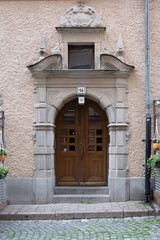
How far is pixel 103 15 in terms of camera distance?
7043 mm

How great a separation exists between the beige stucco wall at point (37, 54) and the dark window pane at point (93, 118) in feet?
3.00

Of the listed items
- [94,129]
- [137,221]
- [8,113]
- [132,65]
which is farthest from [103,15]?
[137,221]

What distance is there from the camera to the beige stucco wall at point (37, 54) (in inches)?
271

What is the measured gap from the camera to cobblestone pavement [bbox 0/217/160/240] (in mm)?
5004

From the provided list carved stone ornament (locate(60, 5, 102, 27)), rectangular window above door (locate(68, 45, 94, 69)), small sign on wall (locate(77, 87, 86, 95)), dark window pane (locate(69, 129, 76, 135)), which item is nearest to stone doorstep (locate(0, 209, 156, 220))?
dark window pane (locate(69, 129, 76, 135))

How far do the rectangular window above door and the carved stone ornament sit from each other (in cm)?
57

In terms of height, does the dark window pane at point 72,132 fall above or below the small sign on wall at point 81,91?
below

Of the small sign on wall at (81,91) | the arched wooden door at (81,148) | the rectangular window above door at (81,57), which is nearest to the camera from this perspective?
the small sign on wall at (81,91)

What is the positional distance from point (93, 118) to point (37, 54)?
7.16ft

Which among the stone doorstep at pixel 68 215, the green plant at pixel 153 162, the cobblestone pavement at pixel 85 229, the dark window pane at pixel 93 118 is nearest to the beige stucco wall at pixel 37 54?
the green plant at pixel 153 162

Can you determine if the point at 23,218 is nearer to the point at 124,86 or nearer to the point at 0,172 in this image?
the point at 0,172

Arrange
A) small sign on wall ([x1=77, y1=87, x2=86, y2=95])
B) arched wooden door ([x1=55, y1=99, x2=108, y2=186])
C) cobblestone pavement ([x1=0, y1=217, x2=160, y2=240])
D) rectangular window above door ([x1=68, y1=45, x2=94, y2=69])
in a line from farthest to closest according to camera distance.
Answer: arched wooden door ([x1=55, y1=99, x2=108, y2=186]) → rectangular window above door ([x1=68, y1=45, x2=94, y2=69]) → small sign on wall ([x1=77, y1=87, x2=86, y2=95]) → cobblestone pavement ([x1=0, y1=217, x2=160, y2=240])

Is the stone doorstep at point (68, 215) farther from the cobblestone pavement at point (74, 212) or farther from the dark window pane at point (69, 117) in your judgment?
the dark window pane at point (69, 117)

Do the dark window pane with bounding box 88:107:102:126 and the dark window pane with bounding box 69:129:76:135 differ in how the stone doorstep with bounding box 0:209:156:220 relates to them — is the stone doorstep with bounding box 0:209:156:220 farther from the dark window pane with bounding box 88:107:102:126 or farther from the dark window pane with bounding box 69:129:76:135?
the dark window pane with bounding box 88:107:102:126
